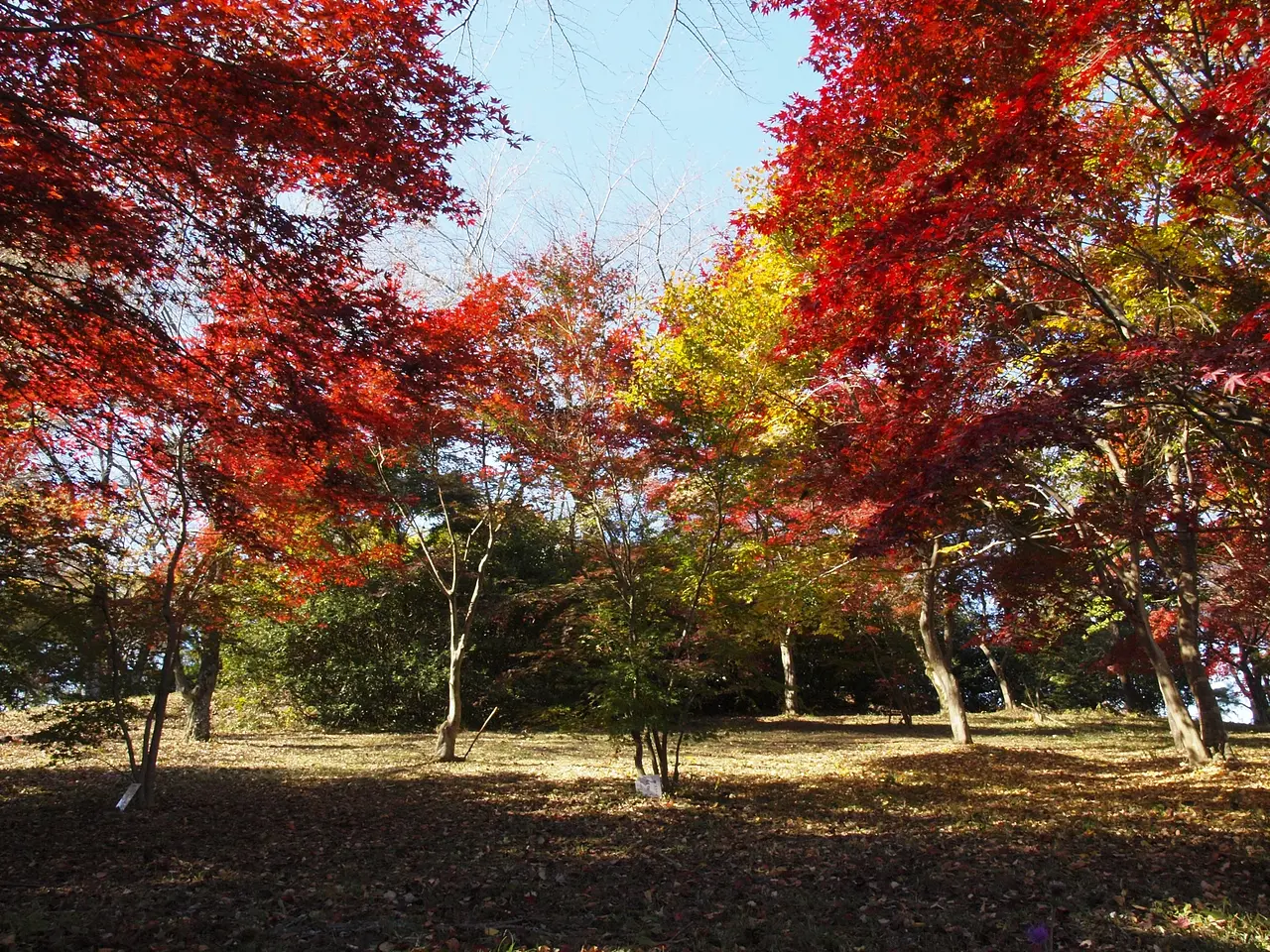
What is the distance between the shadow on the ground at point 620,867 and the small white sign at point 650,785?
16 centimetres

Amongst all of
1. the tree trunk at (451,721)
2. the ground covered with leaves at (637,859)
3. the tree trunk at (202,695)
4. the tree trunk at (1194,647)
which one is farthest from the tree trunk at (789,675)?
the tree trunk at (202,695)

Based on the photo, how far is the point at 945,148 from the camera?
16.5 ft

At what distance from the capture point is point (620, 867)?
4.57m

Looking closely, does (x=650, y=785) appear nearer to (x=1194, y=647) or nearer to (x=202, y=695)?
(x=1194, y=647)

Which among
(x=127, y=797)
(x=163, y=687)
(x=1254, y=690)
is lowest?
(x=1254, y=690)

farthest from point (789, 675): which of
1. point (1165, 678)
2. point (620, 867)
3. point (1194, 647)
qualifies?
point (620, 867)

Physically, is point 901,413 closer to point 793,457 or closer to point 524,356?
point 793,457

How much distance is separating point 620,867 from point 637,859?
219mm

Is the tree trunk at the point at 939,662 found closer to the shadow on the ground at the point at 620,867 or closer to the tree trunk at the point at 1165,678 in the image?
the tree trunk at the point at 1165,678

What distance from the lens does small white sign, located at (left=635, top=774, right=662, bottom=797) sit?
21.7 ft

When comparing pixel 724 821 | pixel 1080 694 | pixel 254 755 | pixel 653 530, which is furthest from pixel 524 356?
pixel 1080 694

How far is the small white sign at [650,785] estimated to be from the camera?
21.7ft

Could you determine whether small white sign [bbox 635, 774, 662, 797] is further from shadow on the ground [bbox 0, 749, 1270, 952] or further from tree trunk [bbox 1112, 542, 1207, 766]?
tree trunk [bbox 1112, 542, 1207, 766]

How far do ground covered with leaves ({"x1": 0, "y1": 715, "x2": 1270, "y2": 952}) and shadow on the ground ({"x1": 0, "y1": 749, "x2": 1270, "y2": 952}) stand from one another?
0.02m
